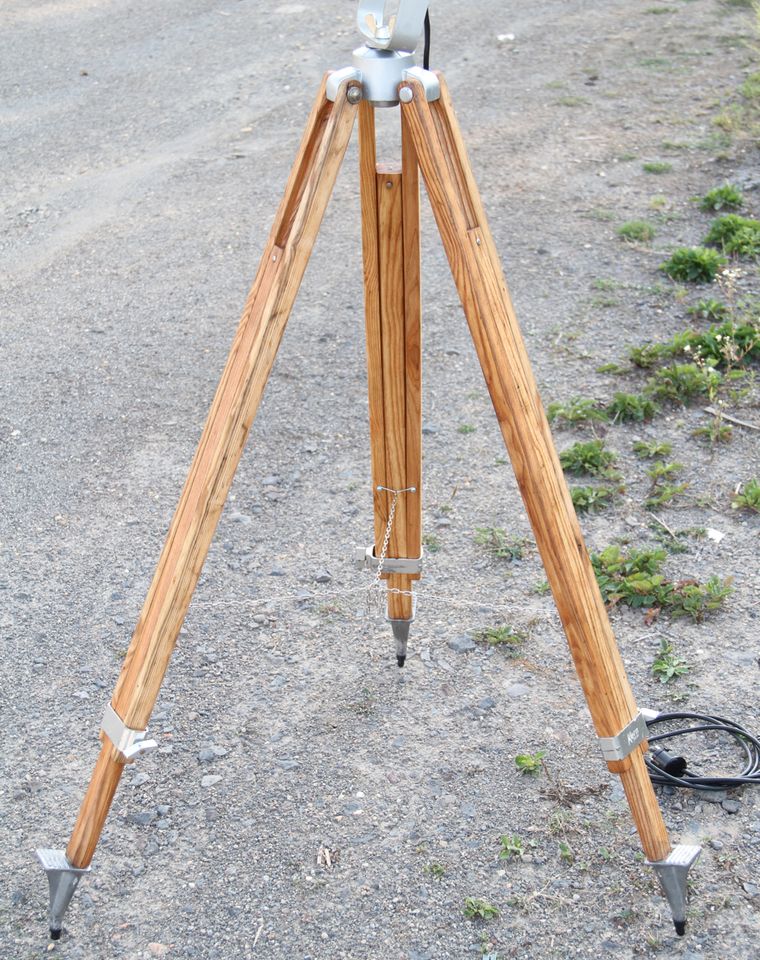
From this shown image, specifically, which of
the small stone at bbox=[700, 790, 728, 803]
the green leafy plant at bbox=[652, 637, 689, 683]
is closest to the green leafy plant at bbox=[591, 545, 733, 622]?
the green leafy plant at bbox=[652, 637, 689, 683]

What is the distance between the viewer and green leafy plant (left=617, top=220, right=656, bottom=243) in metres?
5.60

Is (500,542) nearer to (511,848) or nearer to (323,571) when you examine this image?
(323,571)

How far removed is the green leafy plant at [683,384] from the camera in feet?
14.1

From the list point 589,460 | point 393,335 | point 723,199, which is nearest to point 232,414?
point 393,335

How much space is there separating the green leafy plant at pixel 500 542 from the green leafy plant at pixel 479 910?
1331 mm

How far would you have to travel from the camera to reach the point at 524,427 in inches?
83.0

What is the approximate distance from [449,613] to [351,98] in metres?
1.78

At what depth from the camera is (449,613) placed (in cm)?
342

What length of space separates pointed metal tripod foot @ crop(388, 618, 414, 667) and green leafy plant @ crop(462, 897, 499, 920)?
0.76 meters

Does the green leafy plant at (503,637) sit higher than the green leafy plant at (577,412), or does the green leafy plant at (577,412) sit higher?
the green leafy plant at (577,412)

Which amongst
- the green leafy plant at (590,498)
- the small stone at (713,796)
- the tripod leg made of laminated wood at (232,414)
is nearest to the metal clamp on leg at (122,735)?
the tripod leg made of laminated wood at (232,414)

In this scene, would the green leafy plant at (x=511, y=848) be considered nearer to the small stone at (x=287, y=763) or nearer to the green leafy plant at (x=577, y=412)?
the small stone at (x=287, y=763)

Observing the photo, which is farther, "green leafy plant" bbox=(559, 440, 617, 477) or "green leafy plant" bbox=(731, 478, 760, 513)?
"green leafy plant" bbox=(559, 440, 617, 477)

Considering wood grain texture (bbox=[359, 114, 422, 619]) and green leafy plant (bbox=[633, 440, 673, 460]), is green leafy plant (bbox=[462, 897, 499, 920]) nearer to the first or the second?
wood grain texture (bbox=[359, 114, 422, 619])
